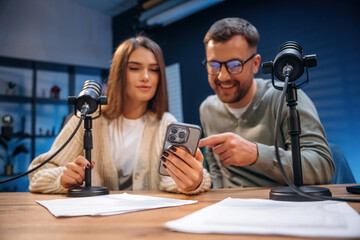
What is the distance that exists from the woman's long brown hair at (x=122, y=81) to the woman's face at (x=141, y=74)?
0.02m

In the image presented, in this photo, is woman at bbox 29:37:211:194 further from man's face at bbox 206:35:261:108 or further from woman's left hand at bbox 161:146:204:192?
woman's left hand at bbox 161:146:204:192

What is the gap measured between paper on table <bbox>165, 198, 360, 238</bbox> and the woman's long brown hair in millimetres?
1073

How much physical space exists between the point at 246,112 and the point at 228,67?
0.28m

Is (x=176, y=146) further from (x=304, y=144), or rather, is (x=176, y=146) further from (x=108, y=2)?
(x=108, y=2)

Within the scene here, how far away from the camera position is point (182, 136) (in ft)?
2.90

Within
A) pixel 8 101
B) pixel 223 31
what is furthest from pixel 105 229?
pixel 8 101

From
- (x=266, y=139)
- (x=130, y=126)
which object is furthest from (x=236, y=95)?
(x=130, y=126)

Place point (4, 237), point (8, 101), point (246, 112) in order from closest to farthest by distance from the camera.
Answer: point (4, 237)
point (246, 112)
point (8, 101)

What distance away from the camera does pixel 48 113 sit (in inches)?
190

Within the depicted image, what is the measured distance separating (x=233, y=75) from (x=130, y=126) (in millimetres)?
655

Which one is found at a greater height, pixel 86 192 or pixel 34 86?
pixel 34 86

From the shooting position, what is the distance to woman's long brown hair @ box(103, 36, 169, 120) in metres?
1.53

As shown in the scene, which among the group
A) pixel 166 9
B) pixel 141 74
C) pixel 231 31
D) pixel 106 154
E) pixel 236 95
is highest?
pixel 166 9

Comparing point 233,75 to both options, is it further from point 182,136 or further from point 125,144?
point 182,136
